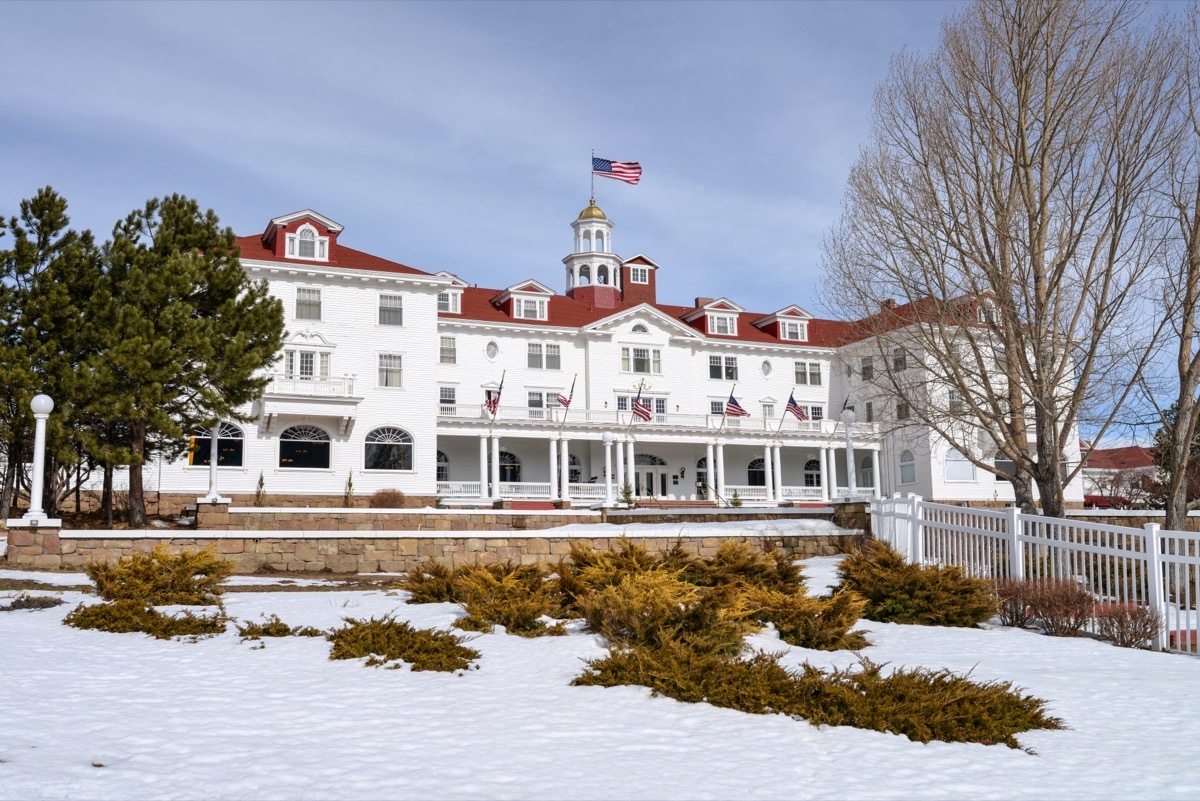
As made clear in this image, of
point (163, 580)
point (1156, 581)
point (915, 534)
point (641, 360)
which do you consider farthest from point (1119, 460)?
point (163, 580)

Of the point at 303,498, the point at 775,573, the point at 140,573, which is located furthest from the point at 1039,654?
the point at 303,498

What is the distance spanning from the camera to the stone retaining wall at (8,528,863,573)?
1565 cm

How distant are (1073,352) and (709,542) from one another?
7.37 meters

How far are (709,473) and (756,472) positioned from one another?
481 cm

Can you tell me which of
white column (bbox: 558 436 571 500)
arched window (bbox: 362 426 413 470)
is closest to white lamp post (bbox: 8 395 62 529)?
arched window (bbox: 362 426 413 470)

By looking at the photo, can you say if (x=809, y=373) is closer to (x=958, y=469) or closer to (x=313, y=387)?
(x=958, y=469)

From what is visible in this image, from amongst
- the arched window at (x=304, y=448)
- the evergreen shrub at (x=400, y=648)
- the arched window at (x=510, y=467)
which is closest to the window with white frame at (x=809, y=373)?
the arched window at (x=510, y=467)

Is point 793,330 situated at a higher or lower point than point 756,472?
higher

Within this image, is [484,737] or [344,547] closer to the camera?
[484,737]

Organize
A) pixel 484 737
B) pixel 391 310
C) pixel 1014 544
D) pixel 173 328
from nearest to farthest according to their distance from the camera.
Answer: pixel 484 737
pixel 1014 544
pixel 173 328
pixel 391 310

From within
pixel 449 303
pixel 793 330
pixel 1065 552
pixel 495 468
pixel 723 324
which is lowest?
pixel 1065 552

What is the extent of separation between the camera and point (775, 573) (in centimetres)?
1223

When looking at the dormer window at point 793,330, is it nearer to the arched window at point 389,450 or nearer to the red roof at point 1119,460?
the arched window at point 389,450

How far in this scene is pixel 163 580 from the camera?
36.9 ft
